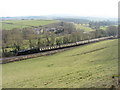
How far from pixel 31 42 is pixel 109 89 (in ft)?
147

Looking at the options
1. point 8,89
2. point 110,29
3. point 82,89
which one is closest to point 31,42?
point 8,89

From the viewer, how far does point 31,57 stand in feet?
132

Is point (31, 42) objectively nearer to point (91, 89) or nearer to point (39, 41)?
point (39, 41)

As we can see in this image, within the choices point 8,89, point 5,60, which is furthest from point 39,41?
point 8,89

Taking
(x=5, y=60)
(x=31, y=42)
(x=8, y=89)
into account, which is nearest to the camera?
(x=8, y=89)

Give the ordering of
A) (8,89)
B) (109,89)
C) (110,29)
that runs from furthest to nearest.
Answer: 1. (110,29)
2. (8,89)
3. (109,89)

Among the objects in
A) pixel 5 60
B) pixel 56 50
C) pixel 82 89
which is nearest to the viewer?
pixel 82 89

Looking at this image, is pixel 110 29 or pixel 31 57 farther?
A: pixel 110 29

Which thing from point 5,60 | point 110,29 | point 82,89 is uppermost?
point 110,29

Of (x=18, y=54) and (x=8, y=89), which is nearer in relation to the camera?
(x=8, y=89)

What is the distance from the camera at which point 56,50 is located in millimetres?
46531

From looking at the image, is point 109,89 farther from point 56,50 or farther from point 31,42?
point 31,42

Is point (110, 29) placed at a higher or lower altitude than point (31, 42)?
higher

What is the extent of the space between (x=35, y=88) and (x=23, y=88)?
6.87ft
